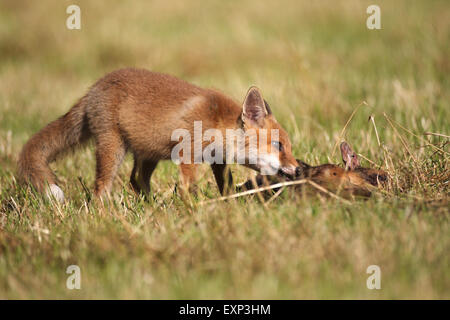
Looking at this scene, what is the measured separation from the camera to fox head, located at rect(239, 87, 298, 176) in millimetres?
4379

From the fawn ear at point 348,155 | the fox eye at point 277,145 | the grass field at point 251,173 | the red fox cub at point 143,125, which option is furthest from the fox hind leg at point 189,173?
the fawn ear at point 348,155

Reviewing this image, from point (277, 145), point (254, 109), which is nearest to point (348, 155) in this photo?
point (277, 145)

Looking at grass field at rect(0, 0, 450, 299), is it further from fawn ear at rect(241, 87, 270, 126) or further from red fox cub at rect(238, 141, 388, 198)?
fawn ear at rect(241, 87, 270, 126)

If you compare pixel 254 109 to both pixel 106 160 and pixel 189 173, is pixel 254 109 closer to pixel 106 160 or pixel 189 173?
pixel 189 173

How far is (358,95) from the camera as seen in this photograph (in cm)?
731

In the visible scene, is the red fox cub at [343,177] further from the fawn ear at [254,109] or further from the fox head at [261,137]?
the fawn ear at [254,109]

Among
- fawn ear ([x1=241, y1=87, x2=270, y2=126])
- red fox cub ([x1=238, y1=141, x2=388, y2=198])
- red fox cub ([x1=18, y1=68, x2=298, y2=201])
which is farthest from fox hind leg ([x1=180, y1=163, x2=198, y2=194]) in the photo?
fawn ear ([x1=241, y1=87, x2=270, y2=126])

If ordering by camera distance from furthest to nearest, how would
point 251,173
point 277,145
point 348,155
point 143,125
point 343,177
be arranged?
point 251,173
point 143,125
point 277,145
point 348,155
point 343,177

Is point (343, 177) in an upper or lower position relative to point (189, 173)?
lower

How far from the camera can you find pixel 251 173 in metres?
5.16

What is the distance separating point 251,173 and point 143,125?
121 centimetres
